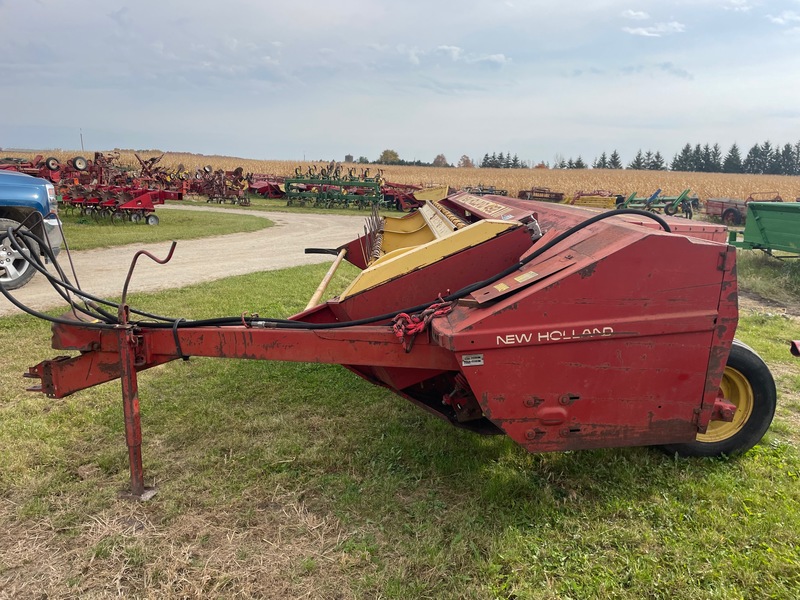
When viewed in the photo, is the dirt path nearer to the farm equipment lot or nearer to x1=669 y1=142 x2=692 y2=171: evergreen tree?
the farm equipment lot

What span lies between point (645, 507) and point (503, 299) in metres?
1.33

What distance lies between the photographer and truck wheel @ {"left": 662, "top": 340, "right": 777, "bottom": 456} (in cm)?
319

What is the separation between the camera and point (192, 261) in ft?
33.8

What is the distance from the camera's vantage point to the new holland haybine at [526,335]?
2490 millimetres

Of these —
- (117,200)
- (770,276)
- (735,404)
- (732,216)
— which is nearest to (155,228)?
(117,200)

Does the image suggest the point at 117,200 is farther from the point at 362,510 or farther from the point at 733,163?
the point at 733,163

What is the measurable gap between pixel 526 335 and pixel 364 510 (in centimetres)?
125

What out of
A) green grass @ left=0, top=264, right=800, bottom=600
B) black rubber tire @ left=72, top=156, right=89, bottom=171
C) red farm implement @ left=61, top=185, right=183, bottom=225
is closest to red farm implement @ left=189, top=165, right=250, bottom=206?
black rubber tire @ left=72, top=156, right=89, bottom=171

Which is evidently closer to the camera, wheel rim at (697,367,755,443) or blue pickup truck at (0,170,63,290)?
wheel rim at (697,367,755,443)

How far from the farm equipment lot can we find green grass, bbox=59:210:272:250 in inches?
354

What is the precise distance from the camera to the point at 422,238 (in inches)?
221

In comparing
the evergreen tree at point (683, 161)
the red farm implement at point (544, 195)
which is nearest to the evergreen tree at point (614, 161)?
the evergreen tree at point (683, 161)

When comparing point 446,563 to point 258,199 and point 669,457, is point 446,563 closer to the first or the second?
point 669,457

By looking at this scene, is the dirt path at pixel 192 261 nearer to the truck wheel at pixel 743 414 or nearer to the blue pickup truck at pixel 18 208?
the blue pickup truck at pixel 18 208
